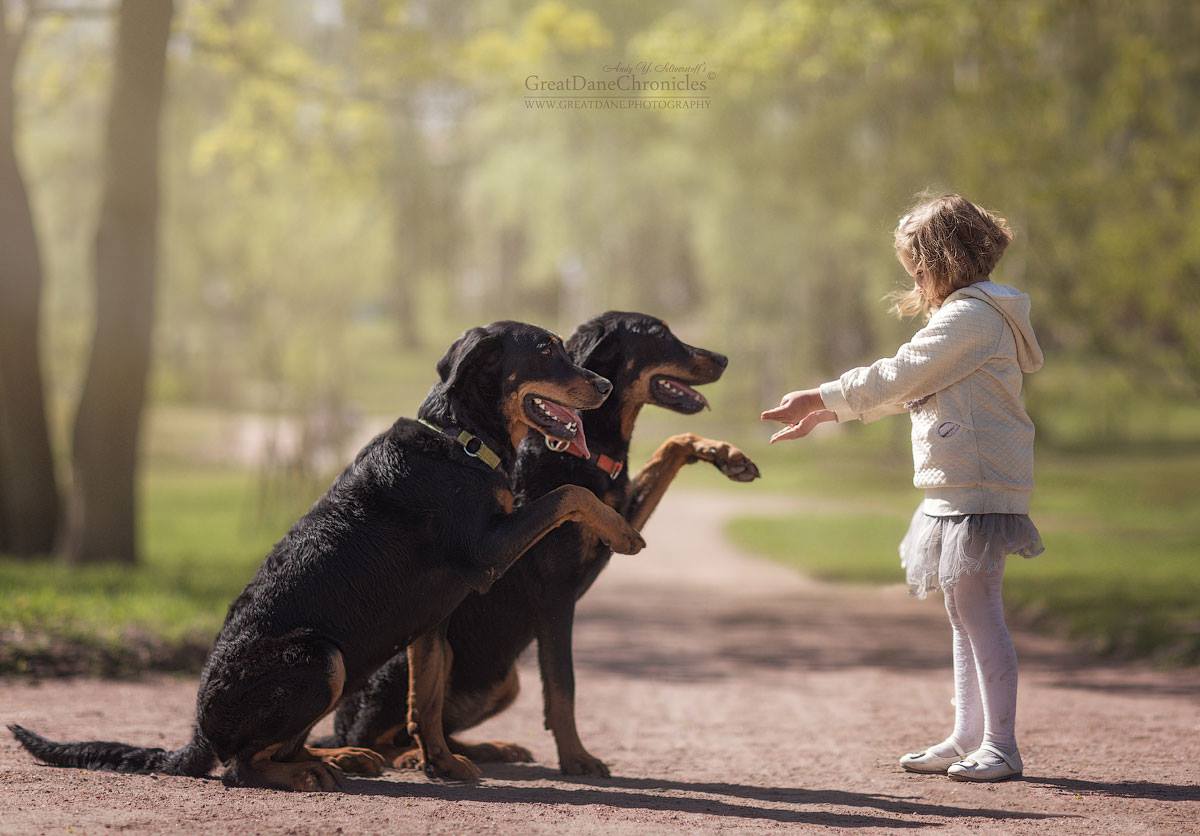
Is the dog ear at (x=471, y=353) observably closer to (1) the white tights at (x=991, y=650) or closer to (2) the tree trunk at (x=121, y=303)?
(1) the white tights at (x=991, y=650)

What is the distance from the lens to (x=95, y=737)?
648 centimetres

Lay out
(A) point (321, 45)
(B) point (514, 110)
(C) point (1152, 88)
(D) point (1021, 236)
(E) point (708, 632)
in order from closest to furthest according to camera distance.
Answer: (E) point (708, 632) < (C) point (1152, 88) < (D) point (1021, 236) < (A) point (321, 45) < (B) point (514, 110)

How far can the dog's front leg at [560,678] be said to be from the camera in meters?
5.71

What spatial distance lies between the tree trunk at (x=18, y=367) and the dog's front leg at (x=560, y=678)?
9.17m

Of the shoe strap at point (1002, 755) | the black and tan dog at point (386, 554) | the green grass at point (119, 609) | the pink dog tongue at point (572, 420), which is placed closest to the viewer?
the black and tan dog at point (386, 554)

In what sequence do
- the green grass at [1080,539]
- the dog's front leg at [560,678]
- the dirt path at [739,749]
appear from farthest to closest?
the green grass at [1080,539] → the dog's front leg at [560,678] → the dirt path at [739,749]

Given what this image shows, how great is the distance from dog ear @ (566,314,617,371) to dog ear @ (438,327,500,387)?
0.60 m

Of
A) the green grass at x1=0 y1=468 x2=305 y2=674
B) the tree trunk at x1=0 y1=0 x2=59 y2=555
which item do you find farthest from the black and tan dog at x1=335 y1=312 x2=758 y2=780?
the tree trunk at x1=0 y1=0 x2=59 y2=555

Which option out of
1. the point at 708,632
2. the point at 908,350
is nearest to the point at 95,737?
the point at 908,350

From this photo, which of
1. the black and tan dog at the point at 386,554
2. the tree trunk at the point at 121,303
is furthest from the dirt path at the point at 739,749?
Result: the tree trunk at the point at 121,303

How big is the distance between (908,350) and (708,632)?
6877mm

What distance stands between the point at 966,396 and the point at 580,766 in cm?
217

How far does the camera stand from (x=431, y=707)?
5602 mm

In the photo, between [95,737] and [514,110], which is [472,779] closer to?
[95,737]
